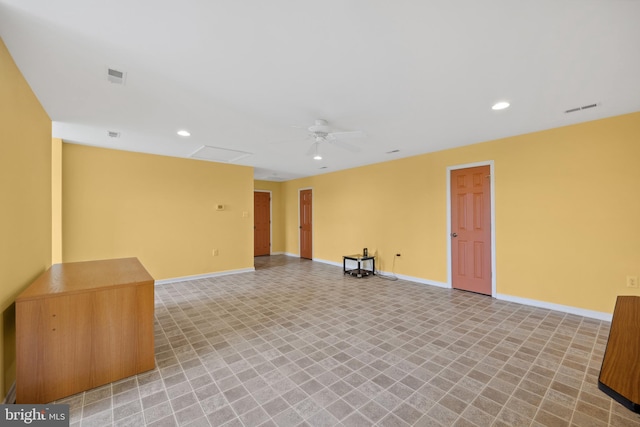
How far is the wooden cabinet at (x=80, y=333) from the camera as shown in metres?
1.77

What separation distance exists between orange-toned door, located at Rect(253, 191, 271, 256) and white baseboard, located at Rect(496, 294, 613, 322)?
6.37m

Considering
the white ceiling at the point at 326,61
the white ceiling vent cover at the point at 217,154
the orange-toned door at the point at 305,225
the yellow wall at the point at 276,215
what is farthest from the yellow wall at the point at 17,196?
the yellow wall at the point at 276,215

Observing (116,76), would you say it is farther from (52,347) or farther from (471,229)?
(471,229)

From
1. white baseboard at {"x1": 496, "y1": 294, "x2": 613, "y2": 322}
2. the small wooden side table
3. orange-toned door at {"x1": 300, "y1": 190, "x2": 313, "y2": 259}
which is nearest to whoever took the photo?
white baseboard at {"x1": 496, "y1": 294, "x2": 613, "y2": 322}

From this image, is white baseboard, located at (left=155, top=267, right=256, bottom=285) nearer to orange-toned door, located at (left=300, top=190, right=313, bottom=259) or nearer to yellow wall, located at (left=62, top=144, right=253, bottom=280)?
yellow wall, located at (left=62, top=144, right=253, bottom=280)

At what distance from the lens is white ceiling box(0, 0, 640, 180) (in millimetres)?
1521

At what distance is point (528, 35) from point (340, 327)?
9.99ft

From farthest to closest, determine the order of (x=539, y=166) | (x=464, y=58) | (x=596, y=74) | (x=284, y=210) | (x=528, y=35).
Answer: (x=284, y=210)
(x=539, y=166)
(x=596, y=74)
(x=464, y=58)
(x=528, y=35)

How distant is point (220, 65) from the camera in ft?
6.70

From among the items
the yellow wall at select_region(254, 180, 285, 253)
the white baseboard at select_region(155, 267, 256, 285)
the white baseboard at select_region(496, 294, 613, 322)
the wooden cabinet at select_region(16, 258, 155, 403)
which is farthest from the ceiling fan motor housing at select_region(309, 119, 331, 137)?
the yellow wall at select_region(254, 180, 285, 253)

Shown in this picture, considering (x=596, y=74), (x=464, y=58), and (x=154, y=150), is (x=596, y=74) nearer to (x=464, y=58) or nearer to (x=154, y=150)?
(x=464, y=58)

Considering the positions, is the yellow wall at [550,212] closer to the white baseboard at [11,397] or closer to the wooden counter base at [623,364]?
the wooden counter base at [623,364]

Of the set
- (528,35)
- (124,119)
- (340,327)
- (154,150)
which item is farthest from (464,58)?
(154,150)

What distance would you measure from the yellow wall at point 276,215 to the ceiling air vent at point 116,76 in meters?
6.22
